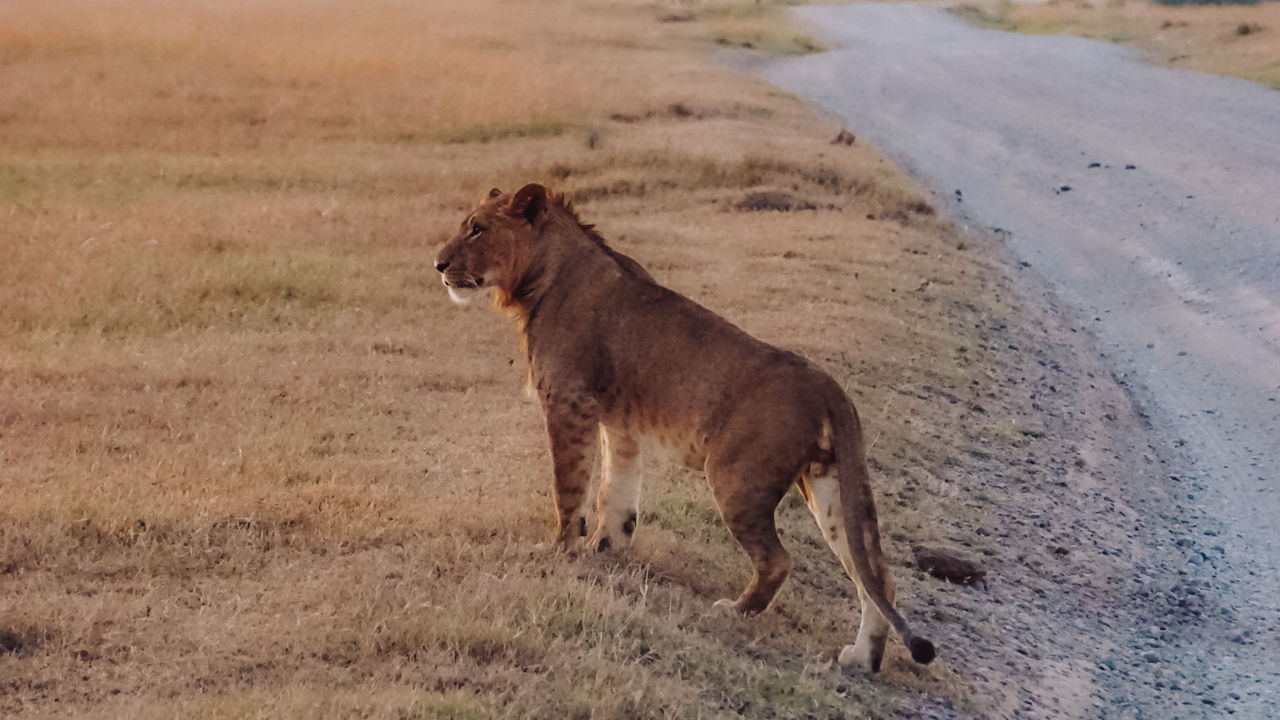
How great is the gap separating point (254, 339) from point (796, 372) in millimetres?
6335

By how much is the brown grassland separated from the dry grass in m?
10.4

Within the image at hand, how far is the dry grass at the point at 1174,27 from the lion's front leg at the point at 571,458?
21.5 m

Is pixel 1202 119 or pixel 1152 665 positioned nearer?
pixel 1152 665

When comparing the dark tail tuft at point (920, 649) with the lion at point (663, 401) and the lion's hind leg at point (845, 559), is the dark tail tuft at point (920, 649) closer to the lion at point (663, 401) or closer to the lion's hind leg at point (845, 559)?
the lion at point (663, 401)

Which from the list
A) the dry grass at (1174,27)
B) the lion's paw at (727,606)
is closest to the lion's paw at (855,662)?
the lion's paw at (727,606)

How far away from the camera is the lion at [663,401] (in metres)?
5.73

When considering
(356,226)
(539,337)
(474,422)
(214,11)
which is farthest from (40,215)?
(214,11)

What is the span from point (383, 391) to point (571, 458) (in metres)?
3.63

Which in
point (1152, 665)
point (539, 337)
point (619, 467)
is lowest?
point (1152, 665)

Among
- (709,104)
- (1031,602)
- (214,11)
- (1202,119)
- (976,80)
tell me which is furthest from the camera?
(214,11)

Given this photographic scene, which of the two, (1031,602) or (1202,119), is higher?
(1202,119)

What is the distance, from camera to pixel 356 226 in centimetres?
1503

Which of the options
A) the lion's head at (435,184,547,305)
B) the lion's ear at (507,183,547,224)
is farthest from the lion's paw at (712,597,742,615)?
the lion's ear at (507,183,547,224)

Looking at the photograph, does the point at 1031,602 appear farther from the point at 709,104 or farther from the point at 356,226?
the point at 709,104
